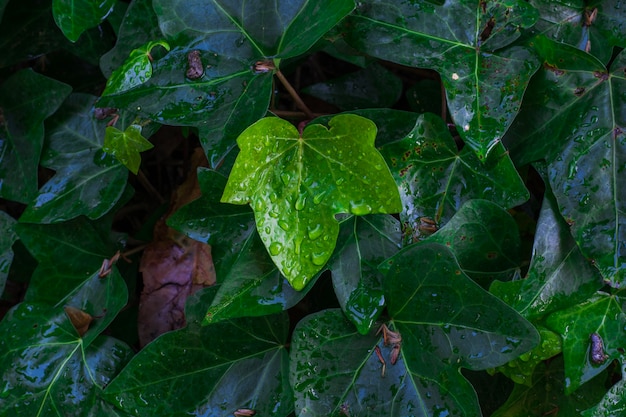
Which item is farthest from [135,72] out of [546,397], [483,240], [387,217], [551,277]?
[546,397]

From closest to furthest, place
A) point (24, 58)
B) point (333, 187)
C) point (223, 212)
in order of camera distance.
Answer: point (333, 187) → point (223, 212) → point (24, 58)

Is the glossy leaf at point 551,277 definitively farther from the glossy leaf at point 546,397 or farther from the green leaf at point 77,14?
the green leaf at point 77,14

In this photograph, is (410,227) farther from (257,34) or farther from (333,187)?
(257,34)

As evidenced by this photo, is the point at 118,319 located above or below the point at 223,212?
below

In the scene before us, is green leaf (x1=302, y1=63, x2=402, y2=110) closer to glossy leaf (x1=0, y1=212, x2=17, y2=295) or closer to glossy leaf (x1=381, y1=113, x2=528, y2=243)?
glossy leaf (x1=381, y1=113, x2=528, y2=243)

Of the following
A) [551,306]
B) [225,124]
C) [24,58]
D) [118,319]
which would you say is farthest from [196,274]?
[551,306]

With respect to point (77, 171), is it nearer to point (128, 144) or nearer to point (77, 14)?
point (128, 144)

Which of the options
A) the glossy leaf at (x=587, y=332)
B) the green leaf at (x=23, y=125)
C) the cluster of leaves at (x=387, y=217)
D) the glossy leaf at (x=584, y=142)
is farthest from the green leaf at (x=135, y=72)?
the glossy leaf at (x=587, y=332)
